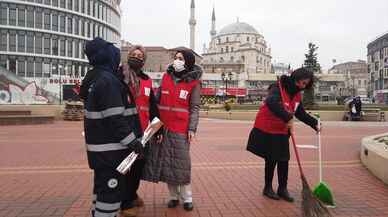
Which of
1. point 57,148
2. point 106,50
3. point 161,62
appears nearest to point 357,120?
point 57,148

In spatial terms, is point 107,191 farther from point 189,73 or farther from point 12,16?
point 12,16

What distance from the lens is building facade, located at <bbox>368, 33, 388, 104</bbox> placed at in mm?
79812

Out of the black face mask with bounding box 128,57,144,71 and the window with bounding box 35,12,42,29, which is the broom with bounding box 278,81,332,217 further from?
the window with bounding box 35,12,42,29

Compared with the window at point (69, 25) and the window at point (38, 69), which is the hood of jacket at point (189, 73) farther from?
the window at point (69, 25)

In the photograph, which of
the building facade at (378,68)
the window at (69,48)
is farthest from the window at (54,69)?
the building facade at (378,68)

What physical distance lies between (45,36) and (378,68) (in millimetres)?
69857

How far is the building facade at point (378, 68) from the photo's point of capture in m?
79.8

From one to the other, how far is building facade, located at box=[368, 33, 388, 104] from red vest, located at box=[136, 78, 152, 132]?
7877 cm

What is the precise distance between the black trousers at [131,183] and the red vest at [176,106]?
1.88ft

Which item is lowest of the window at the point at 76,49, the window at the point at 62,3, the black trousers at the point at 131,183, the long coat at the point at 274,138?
the black trousers at the point at 131,183

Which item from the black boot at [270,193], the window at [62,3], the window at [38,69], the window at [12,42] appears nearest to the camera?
the black boot at [270,193]

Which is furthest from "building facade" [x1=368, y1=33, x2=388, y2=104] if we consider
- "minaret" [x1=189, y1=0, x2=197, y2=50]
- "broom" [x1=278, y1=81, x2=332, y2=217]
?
"broom" [x1=278, y1=81, x2=332, y2=217]

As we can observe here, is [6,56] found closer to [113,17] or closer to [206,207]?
[113,17]

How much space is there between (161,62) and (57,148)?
312 feet
